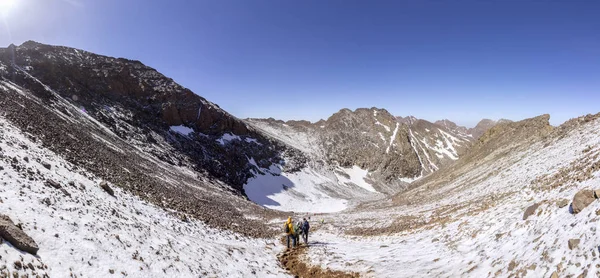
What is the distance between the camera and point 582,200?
8.59 metres

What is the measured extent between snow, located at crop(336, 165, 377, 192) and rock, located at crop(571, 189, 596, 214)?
97.0 meters

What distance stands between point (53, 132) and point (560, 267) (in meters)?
36.0

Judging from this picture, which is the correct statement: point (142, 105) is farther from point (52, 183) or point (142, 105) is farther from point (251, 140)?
point (52, 183)

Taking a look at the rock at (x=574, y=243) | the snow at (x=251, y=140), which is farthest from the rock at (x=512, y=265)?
the snow at (x=251, y=140)

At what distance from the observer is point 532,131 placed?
135ft

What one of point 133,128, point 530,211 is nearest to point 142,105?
point 133,128

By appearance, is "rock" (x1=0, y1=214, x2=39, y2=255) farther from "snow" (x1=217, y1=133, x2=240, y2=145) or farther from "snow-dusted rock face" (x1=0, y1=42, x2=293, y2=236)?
"snow" (x1=217, y1=133, x2=240, y2=145)

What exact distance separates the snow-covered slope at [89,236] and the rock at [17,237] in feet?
0.65

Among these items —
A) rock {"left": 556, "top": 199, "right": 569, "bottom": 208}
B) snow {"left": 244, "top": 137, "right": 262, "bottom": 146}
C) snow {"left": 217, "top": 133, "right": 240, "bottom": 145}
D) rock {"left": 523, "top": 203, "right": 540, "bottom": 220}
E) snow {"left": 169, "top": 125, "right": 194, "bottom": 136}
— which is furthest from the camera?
snow {"left": 244, "top": 137, "right": 262, "bottom": 146}

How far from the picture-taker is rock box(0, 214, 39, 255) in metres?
7.46

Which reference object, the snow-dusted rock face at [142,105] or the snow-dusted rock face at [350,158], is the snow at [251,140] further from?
the snow-dusted rock face at [350,158]

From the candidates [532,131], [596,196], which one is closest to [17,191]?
[596,196]

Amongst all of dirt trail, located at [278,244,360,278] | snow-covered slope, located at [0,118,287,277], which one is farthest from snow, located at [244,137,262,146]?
dirt trail, located at [278,244,360,278]

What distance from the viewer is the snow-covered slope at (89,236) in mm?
8422
